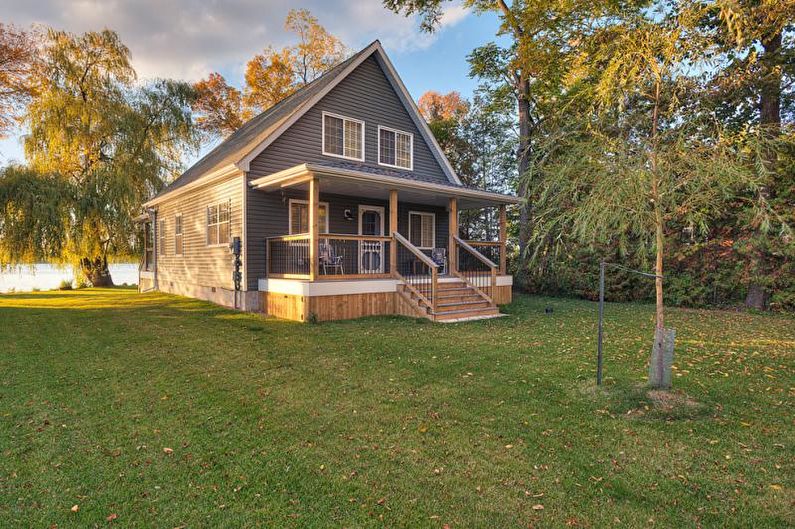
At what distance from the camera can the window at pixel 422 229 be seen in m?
14.6

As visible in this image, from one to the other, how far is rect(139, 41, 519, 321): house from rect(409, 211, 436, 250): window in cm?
4

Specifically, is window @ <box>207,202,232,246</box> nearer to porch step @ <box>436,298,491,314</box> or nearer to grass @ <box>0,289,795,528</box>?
grass @ <box>0,289,795,528</box>

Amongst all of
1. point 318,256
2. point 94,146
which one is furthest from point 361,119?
point 94,146

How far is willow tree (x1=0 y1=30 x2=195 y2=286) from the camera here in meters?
15.6

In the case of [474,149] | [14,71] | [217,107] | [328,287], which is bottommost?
[328,287]

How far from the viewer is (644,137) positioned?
4375 millimetres

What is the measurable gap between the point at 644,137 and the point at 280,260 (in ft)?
28.7

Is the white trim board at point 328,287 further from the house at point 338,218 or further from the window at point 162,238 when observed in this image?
the window at point 162,238

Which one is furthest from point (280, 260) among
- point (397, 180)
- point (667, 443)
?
point (667, 443)

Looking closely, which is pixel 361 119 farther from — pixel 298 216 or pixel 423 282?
pixel 423 282

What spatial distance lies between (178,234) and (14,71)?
1044 cm

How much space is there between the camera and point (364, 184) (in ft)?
34.3

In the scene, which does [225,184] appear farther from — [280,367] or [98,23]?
[98,23]

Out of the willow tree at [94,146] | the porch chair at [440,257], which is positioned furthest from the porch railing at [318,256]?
the willow tree at [94,146]
